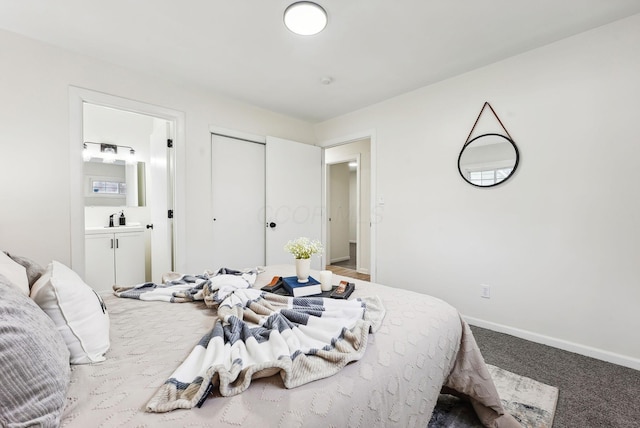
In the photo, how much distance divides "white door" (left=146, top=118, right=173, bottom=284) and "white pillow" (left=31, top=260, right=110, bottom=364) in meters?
2.19

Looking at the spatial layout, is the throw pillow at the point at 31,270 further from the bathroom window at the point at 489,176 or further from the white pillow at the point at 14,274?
the bathroom window at the point at 489,176

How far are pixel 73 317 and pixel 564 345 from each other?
10.3 feet

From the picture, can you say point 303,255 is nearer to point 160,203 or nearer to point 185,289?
point 185,289

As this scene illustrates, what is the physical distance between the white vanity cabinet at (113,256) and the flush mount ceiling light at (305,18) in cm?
299

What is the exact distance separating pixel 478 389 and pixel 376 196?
2.39m

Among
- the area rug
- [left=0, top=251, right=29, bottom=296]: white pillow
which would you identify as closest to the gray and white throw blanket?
[left=0, top=251, right=29, bottom=296]: white pillow

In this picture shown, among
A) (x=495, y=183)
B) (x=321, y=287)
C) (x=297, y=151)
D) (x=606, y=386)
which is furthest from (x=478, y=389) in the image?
(x=297, y=151)

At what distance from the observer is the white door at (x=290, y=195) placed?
11.9 feet

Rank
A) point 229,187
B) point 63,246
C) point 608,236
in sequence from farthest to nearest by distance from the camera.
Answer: point 229,187 < point 63,246 < point 608,236

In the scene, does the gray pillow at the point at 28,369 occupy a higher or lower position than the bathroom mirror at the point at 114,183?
lower

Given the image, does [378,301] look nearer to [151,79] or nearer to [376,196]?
[376,196]

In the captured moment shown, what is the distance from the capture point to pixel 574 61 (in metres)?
2.16

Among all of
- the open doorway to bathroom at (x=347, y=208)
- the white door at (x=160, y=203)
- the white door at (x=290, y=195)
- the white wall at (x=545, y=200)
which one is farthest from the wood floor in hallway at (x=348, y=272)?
the white door at (x=160, y=203)

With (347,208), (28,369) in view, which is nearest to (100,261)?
(28,369)
